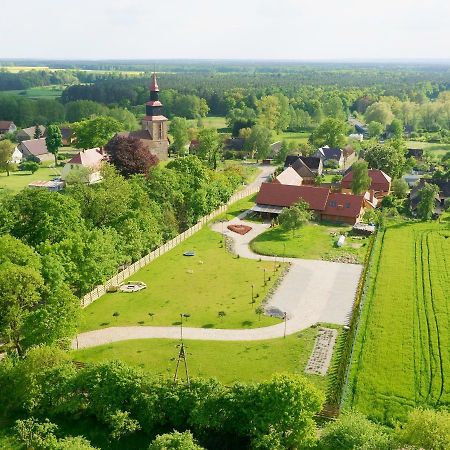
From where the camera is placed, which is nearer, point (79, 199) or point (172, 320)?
point (172, 320)

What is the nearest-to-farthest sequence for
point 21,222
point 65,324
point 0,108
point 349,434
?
point 349,434, point 65,324, point 21,222, point 0,108

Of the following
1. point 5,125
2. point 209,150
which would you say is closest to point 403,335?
point 209,150

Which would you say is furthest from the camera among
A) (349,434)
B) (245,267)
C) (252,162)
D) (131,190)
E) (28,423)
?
(252,162)

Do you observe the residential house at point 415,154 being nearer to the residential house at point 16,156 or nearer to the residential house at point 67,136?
the residential house at point 67,136

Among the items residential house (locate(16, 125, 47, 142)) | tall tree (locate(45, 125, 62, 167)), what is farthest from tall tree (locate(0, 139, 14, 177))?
residential house (locate(16, 125, 47, 142))

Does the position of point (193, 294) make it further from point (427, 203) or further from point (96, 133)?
point (96, 133)

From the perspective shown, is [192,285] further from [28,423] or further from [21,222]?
[28,423]

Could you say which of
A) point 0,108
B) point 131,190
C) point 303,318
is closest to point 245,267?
point 303,318
